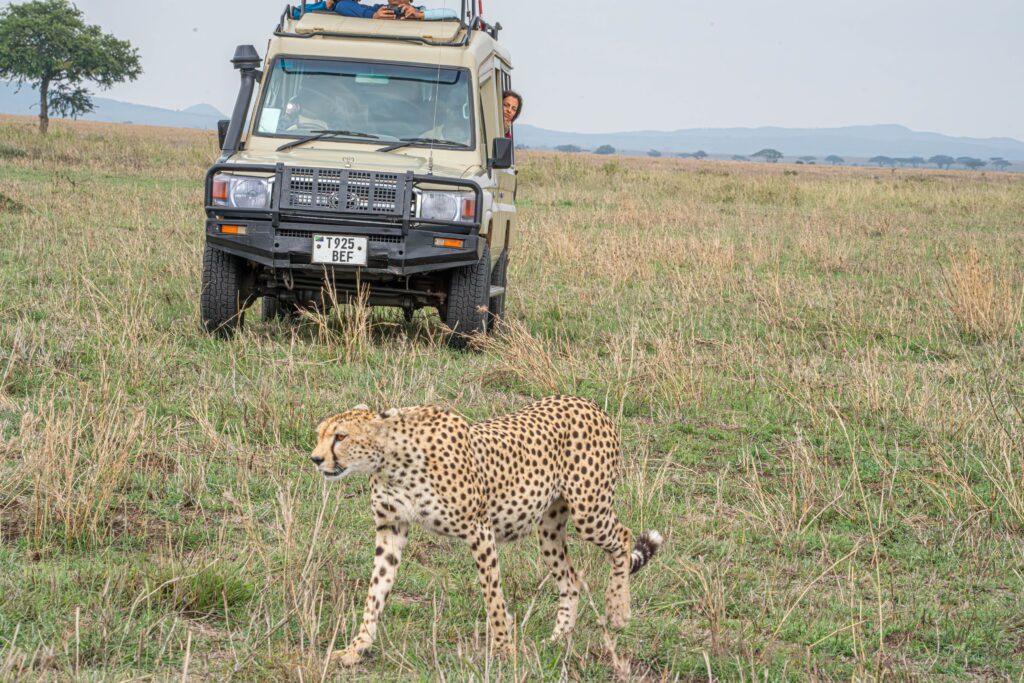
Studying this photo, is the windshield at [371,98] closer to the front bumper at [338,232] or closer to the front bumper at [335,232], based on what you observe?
the front bumper at [335,232]

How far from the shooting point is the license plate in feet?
22.6

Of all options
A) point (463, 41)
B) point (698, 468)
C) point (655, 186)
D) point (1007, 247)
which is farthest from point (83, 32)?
point (698, 468)

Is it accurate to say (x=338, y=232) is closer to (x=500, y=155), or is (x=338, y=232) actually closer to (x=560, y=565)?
(x=500, y=155)

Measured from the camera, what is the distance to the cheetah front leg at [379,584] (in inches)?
123

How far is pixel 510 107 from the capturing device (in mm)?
8938

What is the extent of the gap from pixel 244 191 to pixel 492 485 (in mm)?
4248

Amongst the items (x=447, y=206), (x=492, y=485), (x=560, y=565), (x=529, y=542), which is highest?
(x=447, y=206)

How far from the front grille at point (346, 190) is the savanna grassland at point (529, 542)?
26.7 inches

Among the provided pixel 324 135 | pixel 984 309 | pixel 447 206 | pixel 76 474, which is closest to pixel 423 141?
pixel 324 135

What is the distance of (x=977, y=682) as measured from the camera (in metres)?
3.38

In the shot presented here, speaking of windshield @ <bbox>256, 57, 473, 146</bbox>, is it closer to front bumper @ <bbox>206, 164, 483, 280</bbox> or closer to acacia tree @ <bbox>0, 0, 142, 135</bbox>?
front bumper @ <bbox>206, 164, 483, 280</bbox>

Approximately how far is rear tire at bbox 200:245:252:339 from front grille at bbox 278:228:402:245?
0.50 metres

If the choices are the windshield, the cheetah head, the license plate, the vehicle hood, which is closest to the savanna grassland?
the cheetah head

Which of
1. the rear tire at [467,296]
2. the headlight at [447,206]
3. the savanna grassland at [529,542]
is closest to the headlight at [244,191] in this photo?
the savanna grassland at [529,542]
